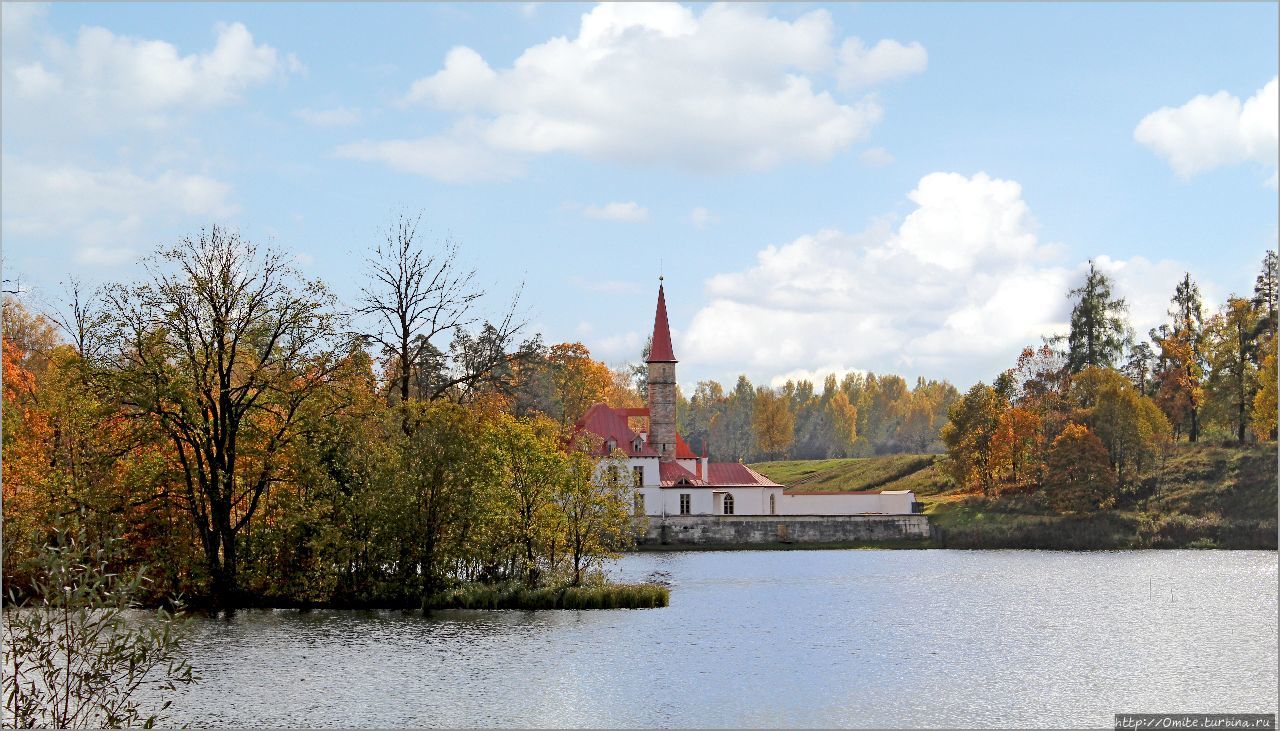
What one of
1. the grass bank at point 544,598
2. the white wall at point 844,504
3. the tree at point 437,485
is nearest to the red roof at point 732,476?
the white wall at point 844,504

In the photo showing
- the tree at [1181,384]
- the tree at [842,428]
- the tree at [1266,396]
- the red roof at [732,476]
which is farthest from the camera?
the tree at [842,428]

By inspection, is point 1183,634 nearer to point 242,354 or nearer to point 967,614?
point 967,614

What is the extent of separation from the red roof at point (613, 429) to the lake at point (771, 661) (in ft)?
111

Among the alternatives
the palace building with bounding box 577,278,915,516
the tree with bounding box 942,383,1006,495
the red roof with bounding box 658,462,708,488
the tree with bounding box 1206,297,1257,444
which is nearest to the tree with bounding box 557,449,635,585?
the palace building with bounding box 577,278,915,516

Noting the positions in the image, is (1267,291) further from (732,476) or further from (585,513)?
(585,513)

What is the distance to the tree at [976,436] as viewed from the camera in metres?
88.1

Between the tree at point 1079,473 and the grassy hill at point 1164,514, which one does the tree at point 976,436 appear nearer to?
the grassy hill at point 1164,514

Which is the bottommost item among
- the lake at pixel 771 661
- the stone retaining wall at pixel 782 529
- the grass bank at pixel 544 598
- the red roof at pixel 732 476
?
the lake at pixel 771 661

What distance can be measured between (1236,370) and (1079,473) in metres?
15.4

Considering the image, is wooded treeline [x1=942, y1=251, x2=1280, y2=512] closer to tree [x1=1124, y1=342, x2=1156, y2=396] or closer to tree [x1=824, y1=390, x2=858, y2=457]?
tree [x1=1124, y1=342, x2=1156, y2=396]

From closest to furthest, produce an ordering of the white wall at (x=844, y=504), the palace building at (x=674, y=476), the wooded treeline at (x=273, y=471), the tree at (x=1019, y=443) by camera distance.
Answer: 1. the wooded treeline at (x=273, y=471)
2. the palace building at (x=674, y=476)
3. the white wall at (x=844, y=504)
4. the tree at (x=1019, y=443)

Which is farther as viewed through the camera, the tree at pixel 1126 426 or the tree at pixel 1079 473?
the tree at pixel 1126 426

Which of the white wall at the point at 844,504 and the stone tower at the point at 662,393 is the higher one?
the stone tower at the point at 662,393

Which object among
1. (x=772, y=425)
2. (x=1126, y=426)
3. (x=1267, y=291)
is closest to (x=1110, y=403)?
(x=1126, y=426)
